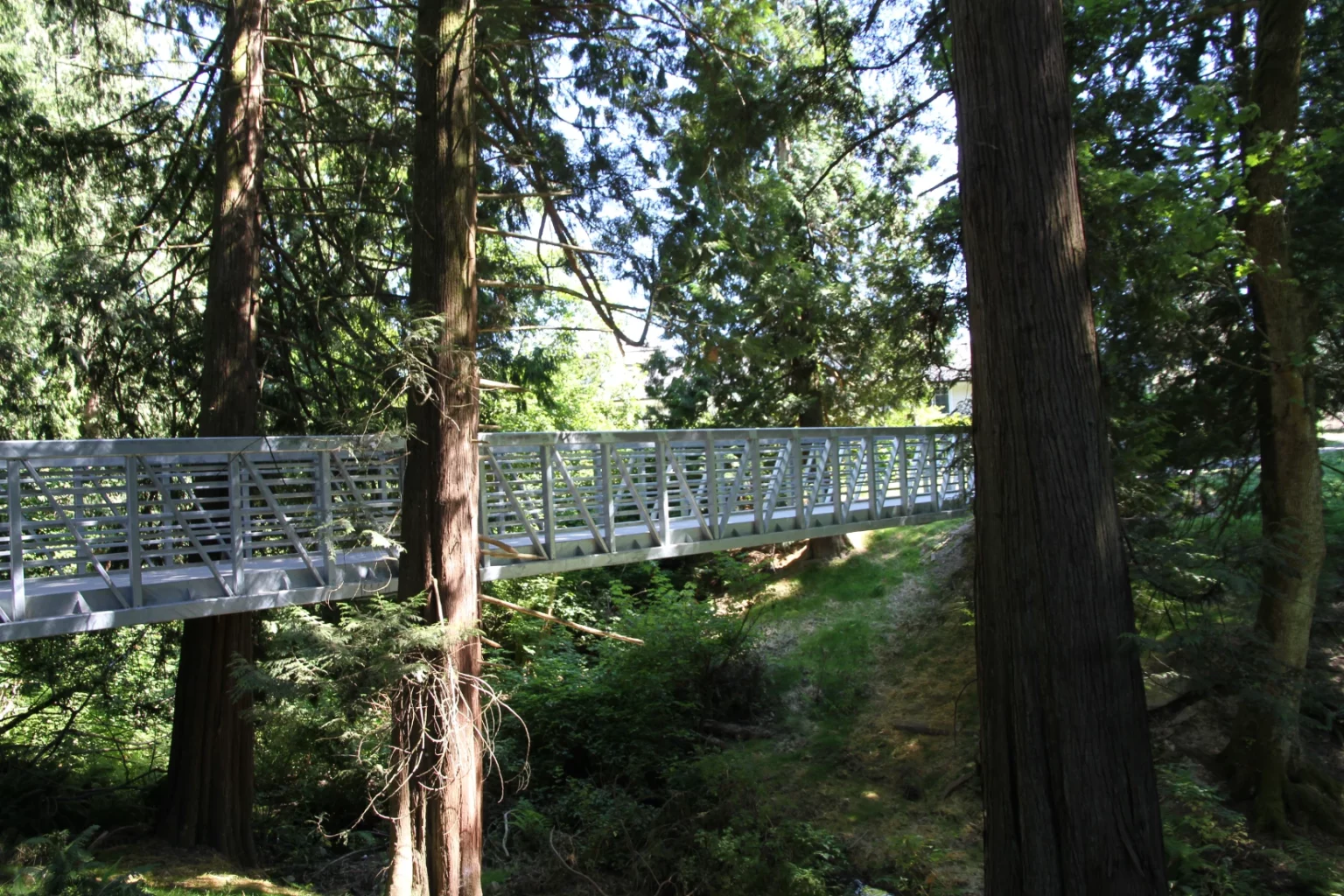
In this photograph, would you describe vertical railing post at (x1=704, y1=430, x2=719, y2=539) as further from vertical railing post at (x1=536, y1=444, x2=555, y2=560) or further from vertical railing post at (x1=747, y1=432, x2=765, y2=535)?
vertical railing post at (x1=536, y1=444, x2=555, y2=560)

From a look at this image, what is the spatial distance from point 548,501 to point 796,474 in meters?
3.79

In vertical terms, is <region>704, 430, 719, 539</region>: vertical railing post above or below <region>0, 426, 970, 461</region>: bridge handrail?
below

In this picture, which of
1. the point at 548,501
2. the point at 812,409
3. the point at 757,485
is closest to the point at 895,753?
the point at 757,485

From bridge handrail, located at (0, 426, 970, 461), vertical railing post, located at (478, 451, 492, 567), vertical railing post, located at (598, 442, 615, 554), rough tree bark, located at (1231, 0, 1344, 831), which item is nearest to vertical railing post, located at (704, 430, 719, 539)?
bridge handrail, located at (0, 426, 970, 461)

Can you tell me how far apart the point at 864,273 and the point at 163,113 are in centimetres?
916

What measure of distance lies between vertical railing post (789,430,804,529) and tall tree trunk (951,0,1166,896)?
20.8ft

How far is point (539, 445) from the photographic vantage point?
27.0 feet

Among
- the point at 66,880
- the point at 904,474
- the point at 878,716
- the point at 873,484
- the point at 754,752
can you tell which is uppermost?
the point at 904,474

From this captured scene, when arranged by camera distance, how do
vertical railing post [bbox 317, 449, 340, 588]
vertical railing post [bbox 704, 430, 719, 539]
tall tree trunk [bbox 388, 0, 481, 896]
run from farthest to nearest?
1. vertical railing post [bbox 704, 430, 719, 539]
2. vertical railing post [bbox 317, 449, 340, 588]
3. tall tree trunk [bbox 388, 0, 481, 896]

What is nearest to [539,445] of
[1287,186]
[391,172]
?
[391,172]

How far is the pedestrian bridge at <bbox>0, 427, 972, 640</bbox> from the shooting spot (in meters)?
5.67

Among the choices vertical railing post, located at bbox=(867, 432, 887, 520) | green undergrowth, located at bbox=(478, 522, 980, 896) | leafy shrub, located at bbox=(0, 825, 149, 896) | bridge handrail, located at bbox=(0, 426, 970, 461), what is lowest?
green undergrowth, located at bbox=(478, 522, 980, 896)

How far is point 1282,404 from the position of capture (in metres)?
7.02

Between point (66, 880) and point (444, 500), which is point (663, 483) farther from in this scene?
point (66, 880)
